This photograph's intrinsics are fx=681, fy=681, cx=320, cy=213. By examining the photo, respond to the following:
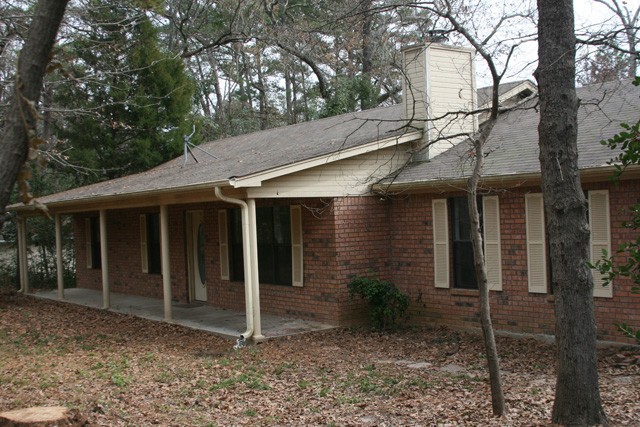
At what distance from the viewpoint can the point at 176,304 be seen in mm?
16312

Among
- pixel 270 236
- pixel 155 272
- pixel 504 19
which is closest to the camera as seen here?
pixel 504 19

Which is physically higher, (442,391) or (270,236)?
(270,236)

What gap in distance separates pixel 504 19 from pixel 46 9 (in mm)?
5424

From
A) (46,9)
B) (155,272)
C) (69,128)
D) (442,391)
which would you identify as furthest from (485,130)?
(69,128)

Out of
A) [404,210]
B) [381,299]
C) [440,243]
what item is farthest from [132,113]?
[440,243]

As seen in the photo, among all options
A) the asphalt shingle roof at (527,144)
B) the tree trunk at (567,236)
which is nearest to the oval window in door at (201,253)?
the asphalt shingle roof at (527,144)

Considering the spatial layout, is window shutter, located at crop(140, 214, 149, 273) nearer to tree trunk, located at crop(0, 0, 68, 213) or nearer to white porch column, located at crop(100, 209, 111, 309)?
white porch column, located at crop(100, 209, 111, 309)

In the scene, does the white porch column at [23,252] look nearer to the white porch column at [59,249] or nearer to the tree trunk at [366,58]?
the white porch column at [59,249]

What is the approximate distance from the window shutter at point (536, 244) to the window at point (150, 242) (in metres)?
10.2

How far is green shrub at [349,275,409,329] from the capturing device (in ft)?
38.3

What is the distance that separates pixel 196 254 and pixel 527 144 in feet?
27.5

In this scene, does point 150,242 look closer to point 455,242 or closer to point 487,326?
point 455,242

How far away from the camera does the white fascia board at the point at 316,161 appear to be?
34.4 feet

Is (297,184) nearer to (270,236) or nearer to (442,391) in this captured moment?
(270,236)
